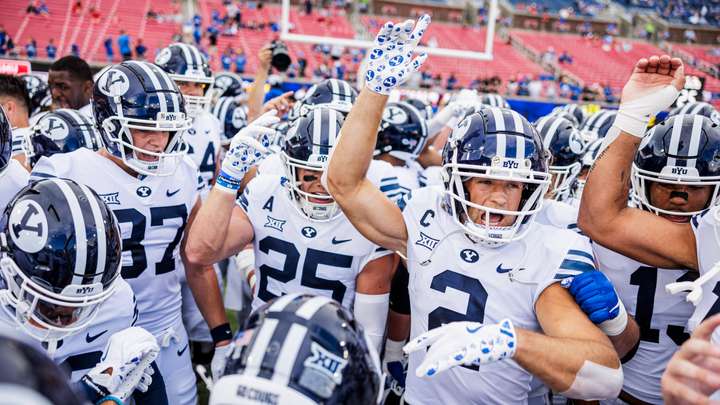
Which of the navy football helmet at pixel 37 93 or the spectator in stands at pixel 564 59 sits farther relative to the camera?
the spectator in stands at pixel 564 59

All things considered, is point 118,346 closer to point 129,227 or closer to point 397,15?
point 129,227

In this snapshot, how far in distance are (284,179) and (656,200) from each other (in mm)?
1695

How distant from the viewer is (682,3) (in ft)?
100

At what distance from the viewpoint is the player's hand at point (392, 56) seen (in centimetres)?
215

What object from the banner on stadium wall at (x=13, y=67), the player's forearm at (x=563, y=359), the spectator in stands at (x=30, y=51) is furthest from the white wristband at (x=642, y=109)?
the spectator in stands at (x=30, y=51)

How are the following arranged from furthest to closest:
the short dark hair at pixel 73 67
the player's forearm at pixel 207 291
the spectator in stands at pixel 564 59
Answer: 1. the spectator in stands at pixel 564 59
2. the short dark hair at pixel 73 67
3. the player's forearm at pixel 207 291

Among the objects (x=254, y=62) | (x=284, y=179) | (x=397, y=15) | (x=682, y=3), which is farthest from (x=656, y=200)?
(x=682, y=3)

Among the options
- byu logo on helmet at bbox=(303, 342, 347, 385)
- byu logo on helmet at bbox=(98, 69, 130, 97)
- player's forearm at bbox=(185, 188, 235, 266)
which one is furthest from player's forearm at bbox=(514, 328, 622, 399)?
byu logo on helmet at bbox=(98, 69, 130, 97)

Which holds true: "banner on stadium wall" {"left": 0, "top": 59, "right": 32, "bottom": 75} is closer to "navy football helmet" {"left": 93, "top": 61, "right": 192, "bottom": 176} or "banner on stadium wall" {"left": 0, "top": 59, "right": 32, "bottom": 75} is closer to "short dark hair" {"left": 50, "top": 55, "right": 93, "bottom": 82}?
"short dark hair" {"left": 50, "top": 55, "right": 93, "bottom": 82}

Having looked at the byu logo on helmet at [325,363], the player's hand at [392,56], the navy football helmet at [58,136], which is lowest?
the byu logo on helmet at [325,363]

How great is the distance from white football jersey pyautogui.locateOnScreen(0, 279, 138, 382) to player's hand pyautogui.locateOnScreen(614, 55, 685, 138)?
2085 mm

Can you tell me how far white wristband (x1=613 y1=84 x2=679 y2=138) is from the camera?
7.48ft

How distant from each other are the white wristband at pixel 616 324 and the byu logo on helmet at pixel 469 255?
0.49 meters

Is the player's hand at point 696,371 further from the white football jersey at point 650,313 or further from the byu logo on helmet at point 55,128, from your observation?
the byu logo on helmet at point 55,128
